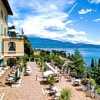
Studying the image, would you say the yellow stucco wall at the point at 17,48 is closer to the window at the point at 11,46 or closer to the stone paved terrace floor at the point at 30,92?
the window at the point at 11,46

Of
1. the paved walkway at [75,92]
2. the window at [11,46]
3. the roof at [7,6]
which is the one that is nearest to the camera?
the paved walkway at [75,92]

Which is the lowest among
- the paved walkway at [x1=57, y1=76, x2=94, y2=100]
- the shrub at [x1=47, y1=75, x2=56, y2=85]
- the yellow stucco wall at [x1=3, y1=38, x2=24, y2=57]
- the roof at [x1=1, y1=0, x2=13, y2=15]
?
the paved walkway at [x1=57, y1=76, x2=94, y2=100]

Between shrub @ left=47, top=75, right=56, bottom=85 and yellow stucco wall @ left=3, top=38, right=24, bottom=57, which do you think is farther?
yellow stucco wall @ left=3, top=38, right=24, bottom=57

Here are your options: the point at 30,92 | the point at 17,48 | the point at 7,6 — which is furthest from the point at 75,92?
the point at 7,6

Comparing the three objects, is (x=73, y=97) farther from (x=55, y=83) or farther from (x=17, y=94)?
(x=55, y=83)

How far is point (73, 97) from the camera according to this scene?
25.6 metres

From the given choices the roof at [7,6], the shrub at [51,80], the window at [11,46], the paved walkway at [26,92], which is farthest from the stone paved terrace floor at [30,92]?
the roof at [7,6]

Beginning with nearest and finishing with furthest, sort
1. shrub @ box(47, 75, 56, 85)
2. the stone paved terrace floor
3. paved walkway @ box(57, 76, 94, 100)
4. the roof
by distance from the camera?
paved walkway @ box(57, 76, 94, 100) → the stone paved terrace floor → shrub @ box(47, 75, 56, 85) → the roof

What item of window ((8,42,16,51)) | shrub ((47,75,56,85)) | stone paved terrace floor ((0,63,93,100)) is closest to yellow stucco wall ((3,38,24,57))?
window ((8,42,16,51))

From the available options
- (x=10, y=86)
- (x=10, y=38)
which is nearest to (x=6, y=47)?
(x=10, y=38)

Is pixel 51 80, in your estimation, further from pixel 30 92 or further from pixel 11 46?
pixel 11 46

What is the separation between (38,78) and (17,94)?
9.04 m

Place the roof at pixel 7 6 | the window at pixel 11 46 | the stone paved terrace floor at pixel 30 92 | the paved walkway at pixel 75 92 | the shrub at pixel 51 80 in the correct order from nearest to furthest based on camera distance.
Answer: the paved walkway at pixel 75 92 → the stone paved terrace floor at pixel 30 92 → the shrub at pixel 51 80 → the window at pixel 11 46 → the roof at pixel 7 6

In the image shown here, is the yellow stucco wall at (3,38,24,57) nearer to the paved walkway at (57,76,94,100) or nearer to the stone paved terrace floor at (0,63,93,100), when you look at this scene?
the stone paved terrace floor at (0,63,93,100)
